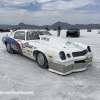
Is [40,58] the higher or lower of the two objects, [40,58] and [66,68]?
the higher

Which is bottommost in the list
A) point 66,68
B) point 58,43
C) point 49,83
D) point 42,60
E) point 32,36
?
point 49,83

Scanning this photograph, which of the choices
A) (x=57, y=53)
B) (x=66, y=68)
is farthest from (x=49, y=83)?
(x=57, y=53)

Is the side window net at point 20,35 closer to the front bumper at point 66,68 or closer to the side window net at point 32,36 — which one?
the side window net at point 32,36

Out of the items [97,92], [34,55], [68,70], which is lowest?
[97,92]

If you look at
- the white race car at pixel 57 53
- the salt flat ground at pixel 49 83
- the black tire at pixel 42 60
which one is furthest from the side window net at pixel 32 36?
the salt flat ground at pixel 49 83

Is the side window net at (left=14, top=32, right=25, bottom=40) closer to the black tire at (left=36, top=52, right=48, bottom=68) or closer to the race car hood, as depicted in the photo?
the race car hood

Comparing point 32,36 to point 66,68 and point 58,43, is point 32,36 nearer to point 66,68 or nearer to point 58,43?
point 58,43

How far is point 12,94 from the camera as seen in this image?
2.79 m

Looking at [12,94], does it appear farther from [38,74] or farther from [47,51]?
[47,51]

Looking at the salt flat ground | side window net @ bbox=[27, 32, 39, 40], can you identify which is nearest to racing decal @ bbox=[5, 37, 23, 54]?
side window net @ bbox=[27, 32, 39, 40]

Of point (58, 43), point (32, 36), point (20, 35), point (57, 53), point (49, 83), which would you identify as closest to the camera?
point (49, 83)

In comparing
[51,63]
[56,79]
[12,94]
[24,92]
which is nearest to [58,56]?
[51,63]

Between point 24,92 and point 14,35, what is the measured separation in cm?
387

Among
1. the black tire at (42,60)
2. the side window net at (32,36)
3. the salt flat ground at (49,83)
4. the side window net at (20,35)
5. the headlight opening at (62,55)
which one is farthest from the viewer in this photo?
the side window net at (20,35)
